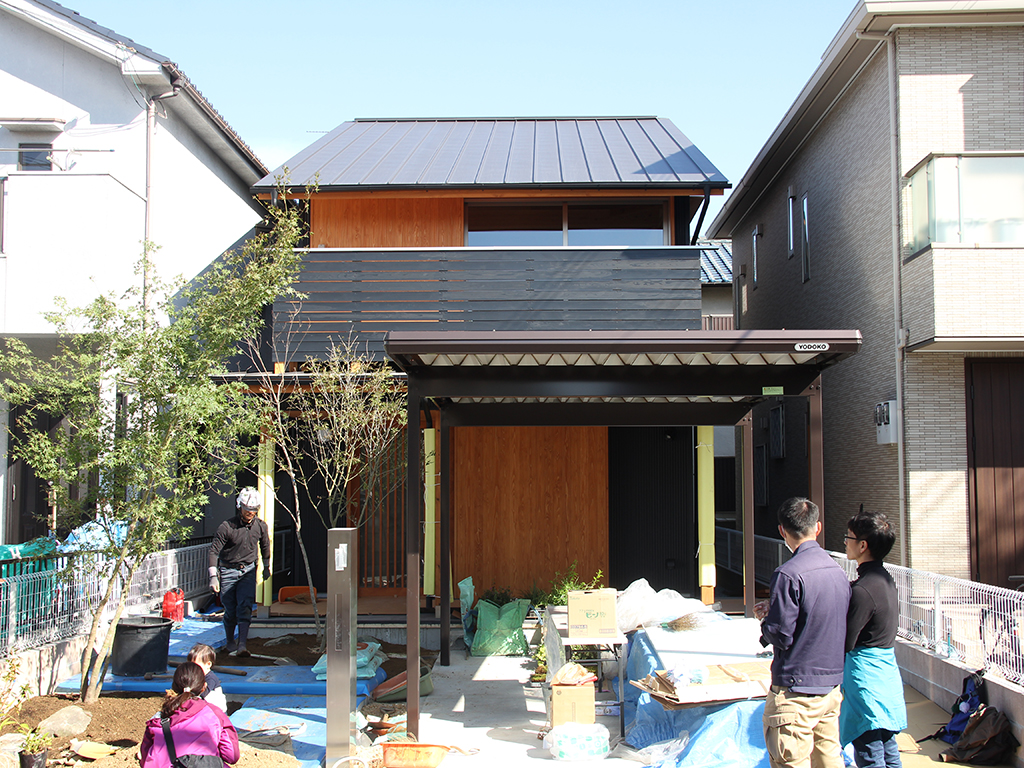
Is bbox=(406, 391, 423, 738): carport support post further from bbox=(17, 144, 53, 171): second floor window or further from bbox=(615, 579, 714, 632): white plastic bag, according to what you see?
bbox=(17, 144, 53, 171): second floor window

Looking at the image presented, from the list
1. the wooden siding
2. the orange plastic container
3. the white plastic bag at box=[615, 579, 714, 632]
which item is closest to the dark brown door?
the white plastic bag at box=[615, 579, 714, 632]

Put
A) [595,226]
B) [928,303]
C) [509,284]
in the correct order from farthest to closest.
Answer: [595,226] → [509,284] → [928,303]

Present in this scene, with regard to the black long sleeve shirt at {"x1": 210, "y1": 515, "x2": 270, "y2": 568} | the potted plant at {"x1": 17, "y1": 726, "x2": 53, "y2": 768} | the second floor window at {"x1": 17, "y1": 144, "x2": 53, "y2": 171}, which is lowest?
the potted plant at {"x1": 17, "y1": 726, "x2": 53, "y2": 768}

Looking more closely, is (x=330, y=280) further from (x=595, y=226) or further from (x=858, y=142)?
(x=858, y=142)

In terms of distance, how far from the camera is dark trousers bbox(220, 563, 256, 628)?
360 inches

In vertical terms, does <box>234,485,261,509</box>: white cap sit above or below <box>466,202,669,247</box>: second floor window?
below

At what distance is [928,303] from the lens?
31.9 ft

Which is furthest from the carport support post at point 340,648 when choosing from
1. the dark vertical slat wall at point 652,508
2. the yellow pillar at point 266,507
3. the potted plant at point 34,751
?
the dark vertical slat wall at point 652,508

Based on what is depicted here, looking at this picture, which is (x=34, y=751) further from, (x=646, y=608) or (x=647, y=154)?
(x=647, y=154)

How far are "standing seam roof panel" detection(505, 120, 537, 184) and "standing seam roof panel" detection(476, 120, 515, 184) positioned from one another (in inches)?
3.1

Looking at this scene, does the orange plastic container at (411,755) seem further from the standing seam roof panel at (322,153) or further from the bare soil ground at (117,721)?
the standing seam roof panel at (322,153)

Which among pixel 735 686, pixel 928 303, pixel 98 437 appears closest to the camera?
pixel 735 686

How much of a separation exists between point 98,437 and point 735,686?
5880mm

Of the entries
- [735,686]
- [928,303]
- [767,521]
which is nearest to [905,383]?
[928,303]
